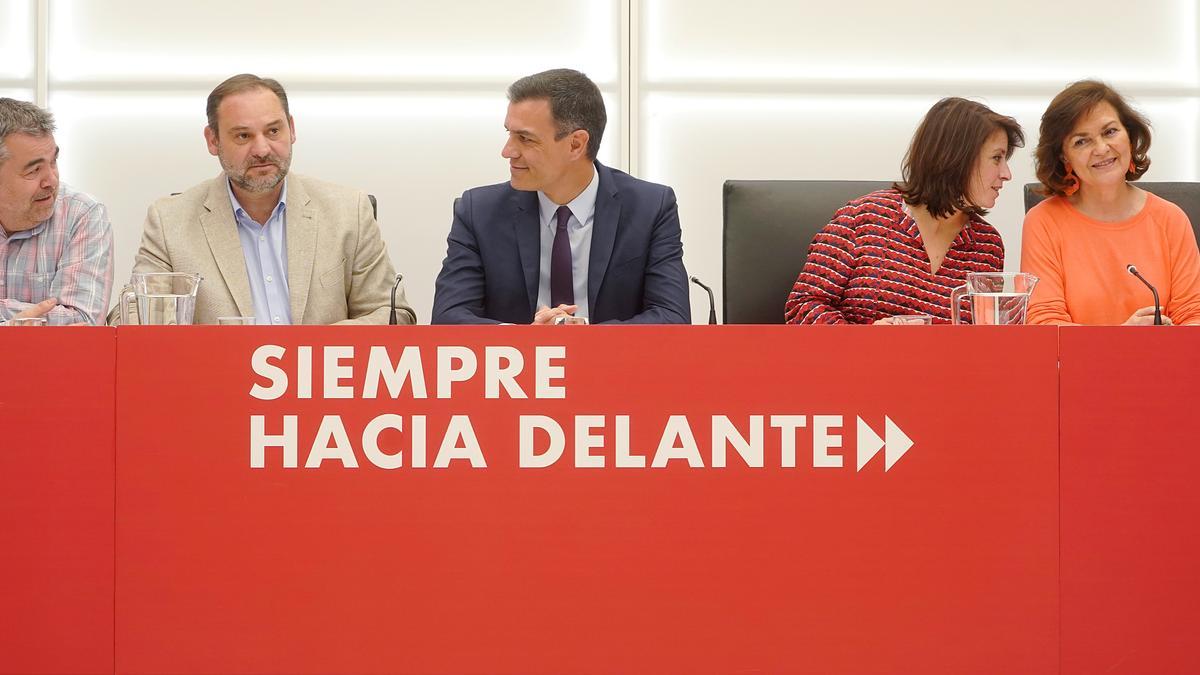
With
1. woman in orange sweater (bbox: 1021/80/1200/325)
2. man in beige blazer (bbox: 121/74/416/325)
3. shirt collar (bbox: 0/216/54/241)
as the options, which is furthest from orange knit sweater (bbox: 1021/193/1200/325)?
shirt collar (bbox: 0/216/54/241)

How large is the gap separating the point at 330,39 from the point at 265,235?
3.77 ft

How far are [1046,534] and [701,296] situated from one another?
90.6 inches

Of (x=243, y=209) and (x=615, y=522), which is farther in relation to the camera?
(x=243, y=209)

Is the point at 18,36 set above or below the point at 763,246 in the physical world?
above

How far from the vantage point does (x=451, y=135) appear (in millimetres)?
3582

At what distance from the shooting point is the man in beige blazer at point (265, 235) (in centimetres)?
251

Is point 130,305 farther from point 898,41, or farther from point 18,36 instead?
point 898,41

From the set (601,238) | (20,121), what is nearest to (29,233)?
(20,121)

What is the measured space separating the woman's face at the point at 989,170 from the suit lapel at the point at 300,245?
4.86ft

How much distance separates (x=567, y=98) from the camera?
2.54 meters

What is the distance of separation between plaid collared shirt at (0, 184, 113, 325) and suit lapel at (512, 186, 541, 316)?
37.0 inches

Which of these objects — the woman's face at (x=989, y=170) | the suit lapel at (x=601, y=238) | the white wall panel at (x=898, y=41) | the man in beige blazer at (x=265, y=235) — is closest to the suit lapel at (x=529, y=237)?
the suit lapel at (x=601, y=238)

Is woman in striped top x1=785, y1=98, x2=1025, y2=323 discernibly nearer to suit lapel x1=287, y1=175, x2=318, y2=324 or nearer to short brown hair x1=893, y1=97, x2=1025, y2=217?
short brown hair x1=893, y1=97, x2=1025, y2=217

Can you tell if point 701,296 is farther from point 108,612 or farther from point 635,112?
point 108,612
